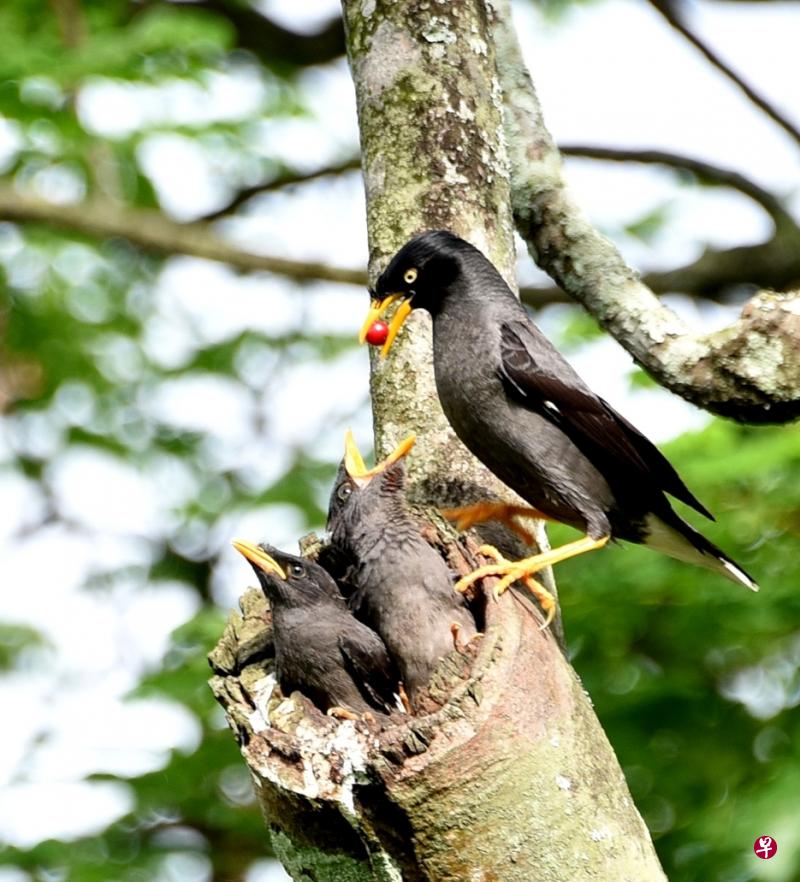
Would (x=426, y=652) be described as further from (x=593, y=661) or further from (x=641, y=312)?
(x=593, y=661)

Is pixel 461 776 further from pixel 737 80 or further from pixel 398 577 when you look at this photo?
pixel 737 80

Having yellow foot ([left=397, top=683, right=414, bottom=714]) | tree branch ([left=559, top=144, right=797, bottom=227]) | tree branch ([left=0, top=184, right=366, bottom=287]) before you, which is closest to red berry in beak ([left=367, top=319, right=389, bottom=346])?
yellow foot ([left=397, top=683, right=414, bottom=714])

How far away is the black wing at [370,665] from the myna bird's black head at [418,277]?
0.89 meters

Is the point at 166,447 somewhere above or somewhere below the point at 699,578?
below

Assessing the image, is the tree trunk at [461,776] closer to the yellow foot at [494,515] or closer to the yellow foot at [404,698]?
the yellow foot at [404,698]

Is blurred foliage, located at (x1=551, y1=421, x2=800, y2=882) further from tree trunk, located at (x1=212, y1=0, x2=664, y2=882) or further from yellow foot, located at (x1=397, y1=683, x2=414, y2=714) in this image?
tree trunk, located at (x1=212, y1=0, x2=664, y2=882)


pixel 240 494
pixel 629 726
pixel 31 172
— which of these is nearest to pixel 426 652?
pixel 629 726

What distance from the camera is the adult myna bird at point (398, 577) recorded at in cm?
349

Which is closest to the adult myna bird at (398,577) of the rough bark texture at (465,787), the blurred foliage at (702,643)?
the rough bark texture at (465,787)

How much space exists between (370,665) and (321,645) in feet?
0.53

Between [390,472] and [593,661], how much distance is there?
217 cm

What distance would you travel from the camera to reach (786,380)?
3.33 metres

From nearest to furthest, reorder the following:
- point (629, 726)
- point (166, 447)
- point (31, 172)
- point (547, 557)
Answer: point (547, 557) → point (629, 726) → point (31, 172) → point (166, 447)

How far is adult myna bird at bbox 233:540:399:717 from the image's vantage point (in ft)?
11.7
